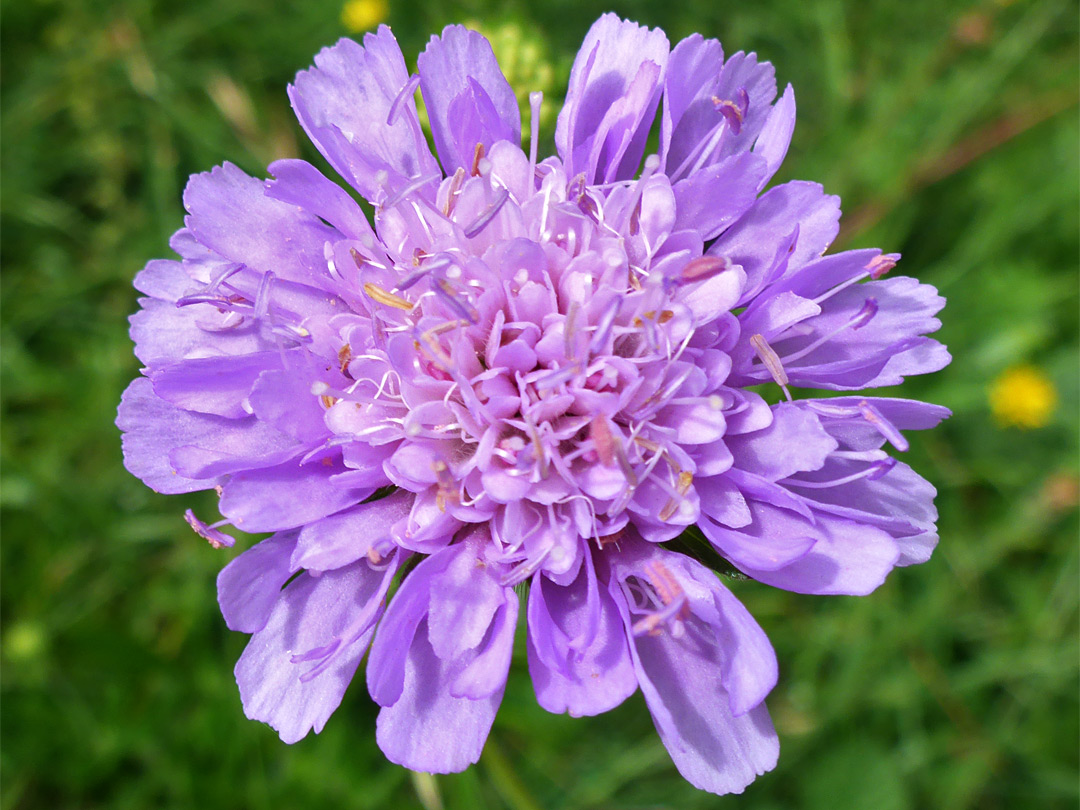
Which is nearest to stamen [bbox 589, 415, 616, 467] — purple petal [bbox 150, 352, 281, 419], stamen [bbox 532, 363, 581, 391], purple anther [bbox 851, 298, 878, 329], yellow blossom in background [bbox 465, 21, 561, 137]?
stamen [bbox 532, 363, 581, 391]

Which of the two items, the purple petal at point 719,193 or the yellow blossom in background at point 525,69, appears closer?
the purple petal at point 719,193

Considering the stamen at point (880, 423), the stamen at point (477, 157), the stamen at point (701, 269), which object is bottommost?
the stamen at point (880, 423)

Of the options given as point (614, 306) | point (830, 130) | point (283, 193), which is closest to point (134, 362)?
point (283, 193)

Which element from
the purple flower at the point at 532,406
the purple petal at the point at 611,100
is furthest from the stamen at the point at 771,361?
the purple petal at the point at 611,100

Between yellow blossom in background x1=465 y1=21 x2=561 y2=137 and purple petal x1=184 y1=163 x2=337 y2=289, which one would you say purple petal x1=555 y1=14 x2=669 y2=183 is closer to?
purple petal x1=184 y1=163 x2=337 y2=289

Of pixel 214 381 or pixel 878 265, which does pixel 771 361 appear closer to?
pixel 878 265

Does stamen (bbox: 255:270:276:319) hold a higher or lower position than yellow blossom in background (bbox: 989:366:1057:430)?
higher

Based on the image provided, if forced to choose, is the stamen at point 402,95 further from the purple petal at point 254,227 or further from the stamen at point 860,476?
the stamen at point 860,476
